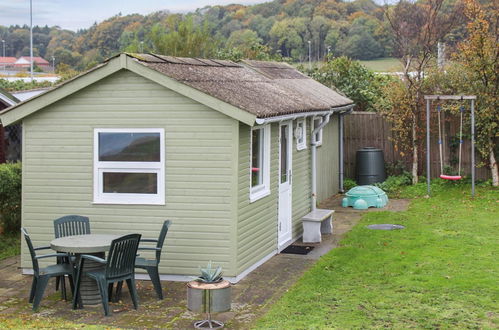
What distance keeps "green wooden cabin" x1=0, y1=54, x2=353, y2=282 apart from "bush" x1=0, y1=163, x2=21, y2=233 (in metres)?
2.20

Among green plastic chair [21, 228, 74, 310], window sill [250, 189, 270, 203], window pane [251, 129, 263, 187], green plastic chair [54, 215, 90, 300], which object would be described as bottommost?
green plastic chair [21, 228, 74, 310]

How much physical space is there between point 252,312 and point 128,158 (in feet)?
10.3

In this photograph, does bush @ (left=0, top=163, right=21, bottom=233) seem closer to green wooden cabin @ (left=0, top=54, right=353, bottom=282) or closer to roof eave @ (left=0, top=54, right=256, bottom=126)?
green wooden cabin @ (left=0, top=54, right=353, bottom=282)

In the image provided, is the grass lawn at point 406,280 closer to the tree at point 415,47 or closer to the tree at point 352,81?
the tree at point 415,47

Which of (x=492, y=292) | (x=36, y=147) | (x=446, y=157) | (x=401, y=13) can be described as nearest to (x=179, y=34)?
(x=401, y=13)

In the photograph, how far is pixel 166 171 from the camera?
37.0 ft

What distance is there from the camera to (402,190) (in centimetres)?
2022

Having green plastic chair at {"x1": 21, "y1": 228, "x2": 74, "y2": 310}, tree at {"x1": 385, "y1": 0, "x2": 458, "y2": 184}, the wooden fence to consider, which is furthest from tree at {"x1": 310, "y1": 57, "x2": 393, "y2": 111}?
green plastic chair at {"x1": 21, "y1": 228, "x2": 74, "y2": 310}

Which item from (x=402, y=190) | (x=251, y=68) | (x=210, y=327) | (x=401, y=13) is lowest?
(x=210, y=327)

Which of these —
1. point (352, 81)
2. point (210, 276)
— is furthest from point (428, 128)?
point (210, 276)

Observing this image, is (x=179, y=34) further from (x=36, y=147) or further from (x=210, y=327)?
(x=210, y=327)

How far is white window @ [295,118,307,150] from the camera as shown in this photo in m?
14.6

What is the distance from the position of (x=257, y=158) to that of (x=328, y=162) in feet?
24.7

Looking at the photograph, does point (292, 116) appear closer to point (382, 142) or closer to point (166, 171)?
point (166, 171)
